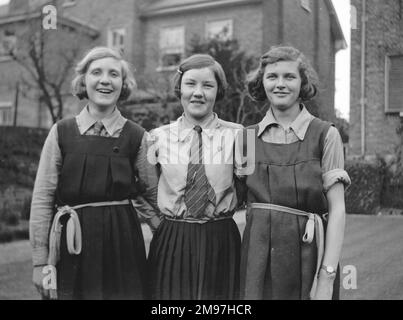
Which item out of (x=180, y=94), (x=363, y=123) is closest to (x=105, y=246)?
(x=180, y=94)

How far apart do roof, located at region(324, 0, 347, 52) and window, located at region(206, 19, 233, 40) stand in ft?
7.20

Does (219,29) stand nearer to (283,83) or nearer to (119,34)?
(119,34)

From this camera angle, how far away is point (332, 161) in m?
1.70

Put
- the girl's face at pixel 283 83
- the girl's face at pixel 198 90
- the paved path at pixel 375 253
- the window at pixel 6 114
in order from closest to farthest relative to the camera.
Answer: the girl's face at pixel 283 83, the girl's face at pixel 198 90, the paved path at pixel 375 253, the window at pixel 6 114

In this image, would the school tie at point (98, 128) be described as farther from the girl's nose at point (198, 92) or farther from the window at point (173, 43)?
the window at point (173, 43)

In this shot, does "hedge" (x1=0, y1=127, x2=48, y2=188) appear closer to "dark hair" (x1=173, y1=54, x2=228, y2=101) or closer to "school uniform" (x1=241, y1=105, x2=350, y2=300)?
"dark hair" (x1=173, y1=54, x2=228, y2=101)

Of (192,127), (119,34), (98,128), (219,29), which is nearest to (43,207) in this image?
(98,128)

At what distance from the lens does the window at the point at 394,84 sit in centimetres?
246

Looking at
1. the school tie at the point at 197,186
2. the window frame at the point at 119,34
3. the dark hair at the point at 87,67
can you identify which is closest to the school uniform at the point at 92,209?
the dark hair at the point at 87,67

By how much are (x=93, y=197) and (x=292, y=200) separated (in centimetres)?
77

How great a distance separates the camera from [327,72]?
8.89ft
